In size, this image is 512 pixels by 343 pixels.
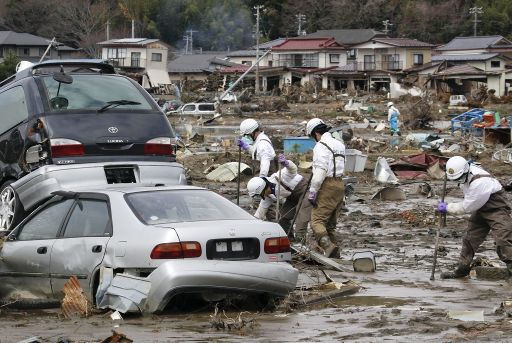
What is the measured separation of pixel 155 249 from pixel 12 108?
188 inches

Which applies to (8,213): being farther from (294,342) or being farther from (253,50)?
(253,50)

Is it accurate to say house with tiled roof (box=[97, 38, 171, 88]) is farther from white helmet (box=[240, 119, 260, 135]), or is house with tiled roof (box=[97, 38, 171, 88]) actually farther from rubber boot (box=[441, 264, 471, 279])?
rubber boot (box=[441, 264, 471, 279])

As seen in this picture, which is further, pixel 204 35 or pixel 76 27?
pixel 204 35

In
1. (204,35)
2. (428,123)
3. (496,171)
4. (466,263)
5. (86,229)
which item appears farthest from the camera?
(204,35)

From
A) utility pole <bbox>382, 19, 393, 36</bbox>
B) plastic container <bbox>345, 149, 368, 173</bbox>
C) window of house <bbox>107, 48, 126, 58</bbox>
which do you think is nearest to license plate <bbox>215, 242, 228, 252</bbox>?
plastic container <bbox>345, 149, 368, 173</bbox>

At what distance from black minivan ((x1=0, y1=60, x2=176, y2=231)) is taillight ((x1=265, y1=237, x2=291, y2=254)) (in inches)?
134

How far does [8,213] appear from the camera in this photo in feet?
40.7

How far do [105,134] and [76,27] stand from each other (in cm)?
9586

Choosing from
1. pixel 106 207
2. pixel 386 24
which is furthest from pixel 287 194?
pixel 386 24

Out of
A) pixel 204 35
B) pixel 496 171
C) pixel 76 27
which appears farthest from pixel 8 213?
pixel 204 35

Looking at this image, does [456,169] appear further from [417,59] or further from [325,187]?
[417,59]

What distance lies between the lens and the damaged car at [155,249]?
893 cm

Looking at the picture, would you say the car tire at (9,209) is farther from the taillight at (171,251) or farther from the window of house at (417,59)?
the window of house at (417,59)

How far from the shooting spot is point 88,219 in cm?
982
